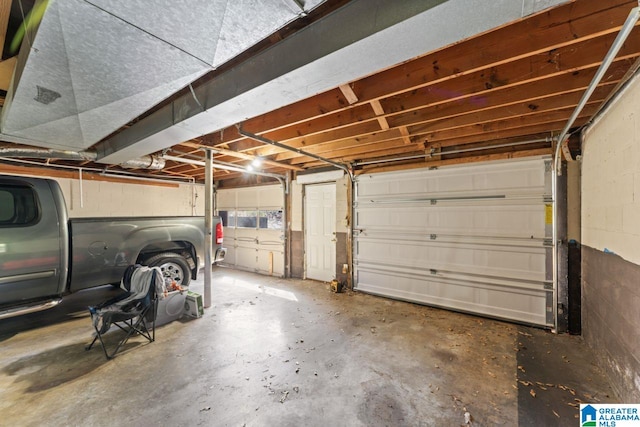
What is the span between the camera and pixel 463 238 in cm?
380

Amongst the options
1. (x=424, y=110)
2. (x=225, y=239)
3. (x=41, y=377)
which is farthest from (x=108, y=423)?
(x=225, y=239)

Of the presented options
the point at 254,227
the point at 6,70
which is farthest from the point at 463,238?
the point at 6,70

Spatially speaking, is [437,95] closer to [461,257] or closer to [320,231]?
A: [461,257]

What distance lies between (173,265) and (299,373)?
2928 millimetres

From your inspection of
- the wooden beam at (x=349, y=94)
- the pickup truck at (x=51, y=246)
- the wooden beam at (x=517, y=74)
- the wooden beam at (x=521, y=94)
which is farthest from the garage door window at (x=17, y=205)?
the wooden beam at (x=521, y=94)

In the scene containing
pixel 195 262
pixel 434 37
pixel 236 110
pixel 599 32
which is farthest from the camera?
pixel 195 262

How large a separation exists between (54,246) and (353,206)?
428 cm

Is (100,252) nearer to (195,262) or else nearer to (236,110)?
(195,262)

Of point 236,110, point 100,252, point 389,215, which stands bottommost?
point 100,252

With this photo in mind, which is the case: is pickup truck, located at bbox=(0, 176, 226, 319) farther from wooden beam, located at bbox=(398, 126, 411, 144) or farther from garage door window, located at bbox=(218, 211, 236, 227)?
wooden beam, located at bbox=(398, 126, 411, 144)

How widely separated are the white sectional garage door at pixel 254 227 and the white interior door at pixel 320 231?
0.71m

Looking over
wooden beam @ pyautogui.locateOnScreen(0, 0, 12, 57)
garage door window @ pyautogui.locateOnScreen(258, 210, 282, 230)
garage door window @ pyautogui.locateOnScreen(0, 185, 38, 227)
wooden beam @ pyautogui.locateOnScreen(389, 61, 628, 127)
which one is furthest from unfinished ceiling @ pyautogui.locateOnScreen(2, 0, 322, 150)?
garage door window @ pyautogui.locateOnScreen(258, 210, 282, 230)

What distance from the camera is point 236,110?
2.15m

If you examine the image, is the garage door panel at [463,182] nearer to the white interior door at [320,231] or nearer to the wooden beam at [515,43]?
the white interior door at [320,231]
